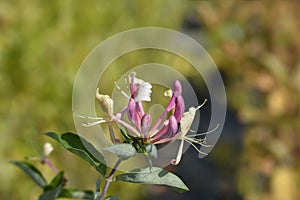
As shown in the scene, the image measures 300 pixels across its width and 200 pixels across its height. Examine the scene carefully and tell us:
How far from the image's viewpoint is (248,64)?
1.95 metres

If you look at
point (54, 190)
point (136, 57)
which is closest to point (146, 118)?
point (54, 190)

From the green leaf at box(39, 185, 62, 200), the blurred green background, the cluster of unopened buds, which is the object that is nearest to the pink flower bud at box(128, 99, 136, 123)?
the cluster of unopened buds

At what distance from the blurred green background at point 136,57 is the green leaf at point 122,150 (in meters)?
0.80

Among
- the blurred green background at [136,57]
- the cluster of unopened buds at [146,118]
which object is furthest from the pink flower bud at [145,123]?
the blurred green background at [136,57]

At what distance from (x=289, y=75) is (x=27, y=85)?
2.37 ft

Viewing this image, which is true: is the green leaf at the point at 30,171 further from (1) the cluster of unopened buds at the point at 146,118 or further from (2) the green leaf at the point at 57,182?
(1) the cluster of unopened buds at the point at 146,118

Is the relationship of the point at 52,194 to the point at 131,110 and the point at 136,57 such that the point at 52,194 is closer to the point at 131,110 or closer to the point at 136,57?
the point at 131,110

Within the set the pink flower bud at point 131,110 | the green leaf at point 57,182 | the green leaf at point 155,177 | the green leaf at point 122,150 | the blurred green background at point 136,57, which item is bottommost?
the green leaf at point 57,182

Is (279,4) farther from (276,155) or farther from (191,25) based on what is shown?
(191,25)

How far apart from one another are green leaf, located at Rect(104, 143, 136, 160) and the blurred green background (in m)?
0.80

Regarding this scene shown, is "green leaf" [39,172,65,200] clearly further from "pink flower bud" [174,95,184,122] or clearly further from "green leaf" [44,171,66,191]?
"pink flower bud" [174,95,184,122]

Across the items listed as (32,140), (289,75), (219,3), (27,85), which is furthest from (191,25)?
(32,140)

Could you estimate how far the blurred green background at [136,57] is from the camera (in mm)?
1529

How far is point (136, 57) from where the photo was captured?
1998 mm
